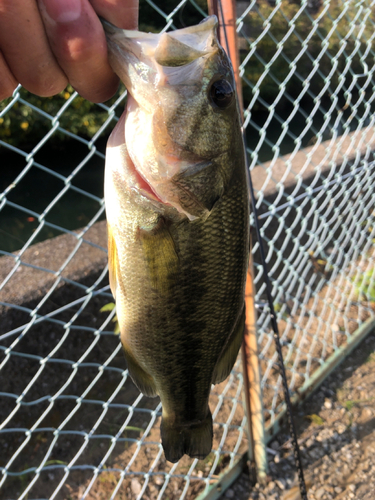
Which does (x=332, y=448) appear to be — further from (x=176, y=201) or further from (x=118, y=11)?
(x=118, y=11)

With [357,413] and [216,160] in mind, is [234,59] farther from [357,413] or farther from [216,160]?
[357,413]

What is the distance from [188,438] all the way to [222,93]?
1.11 m

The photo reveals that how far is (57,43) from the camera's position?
0.76 meters

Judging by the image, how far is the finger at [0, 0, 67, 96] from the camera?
27.8 inches

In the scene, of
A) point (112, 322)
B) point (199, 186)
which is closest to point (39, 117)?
point (112, 322)

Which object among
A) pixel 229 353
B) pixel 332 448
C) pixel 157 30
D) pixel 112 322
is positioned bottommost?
pixel 332 448

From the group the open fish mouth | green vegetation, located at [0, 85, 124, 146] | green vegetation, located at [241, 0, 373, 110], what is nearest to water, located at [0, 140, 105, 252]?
green vegetation, located at [0, 85, 124, 146]

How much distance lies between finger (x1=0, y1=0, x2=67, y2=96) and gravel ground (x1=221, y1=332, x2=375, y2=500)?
2532 mm

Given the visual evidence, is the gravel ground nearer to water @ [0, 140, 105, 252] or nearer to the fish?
the fish

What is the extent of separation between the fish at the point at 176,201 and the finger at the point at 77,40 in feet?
0.16

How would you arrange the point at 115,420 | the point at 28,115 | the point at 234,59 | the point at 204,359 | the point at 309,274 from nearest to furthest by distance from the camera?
the point at 204,359 → the point at 234,59 → the point at 115,420 → the point at 309,274 → the point at 28,115

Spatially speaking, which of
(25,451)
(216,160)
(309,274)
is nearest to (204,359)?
(216,160)

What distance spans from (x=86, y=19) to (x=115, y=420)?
2.40 meters

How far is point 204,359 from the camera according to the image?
1.22 metres
